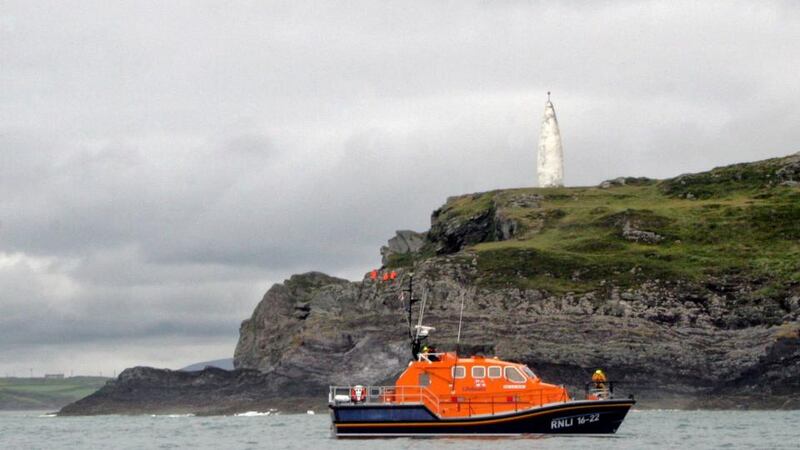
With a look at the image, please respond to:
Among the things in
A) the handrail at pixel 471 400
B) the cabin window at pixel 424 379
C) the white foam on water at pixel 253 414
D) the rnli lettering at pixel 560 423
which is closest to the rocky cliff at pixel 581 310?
the white foam on water at pixel 253 414

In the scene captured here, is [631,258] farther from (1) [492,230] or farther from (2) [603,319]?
(1) [492,230]

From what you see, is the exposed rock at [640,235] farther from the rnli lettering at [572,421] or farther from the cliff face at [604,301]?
the rnli lettering at [572,421]

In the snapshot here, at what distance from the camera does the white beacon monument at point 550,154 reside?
162125mm

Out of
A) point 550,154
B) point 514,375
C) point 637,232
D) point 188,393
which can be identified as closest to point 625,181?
point 550,154

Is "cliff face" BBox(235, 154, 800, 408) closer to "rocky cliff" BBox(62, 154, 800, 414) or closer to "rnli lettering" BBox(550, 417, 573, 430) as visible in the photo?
"rocky cliff" BBox(62, 154, 800, 414)

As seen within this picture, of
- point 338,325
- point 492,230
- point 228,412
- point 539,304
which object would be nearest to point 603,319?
point 539,304

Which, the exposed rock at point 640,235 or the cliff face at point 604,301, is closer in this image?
the cliff face at point 604,301

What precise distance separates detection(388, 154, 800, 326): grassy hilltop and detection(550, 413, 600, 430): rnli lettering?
186 ft

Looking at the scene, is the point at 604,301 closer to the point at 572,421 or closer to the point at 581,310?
the point at 581,310

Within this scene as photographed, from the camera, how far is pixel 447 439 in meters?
47.2

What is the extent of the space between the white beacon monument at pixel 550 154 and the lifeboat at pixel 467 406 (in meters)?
114

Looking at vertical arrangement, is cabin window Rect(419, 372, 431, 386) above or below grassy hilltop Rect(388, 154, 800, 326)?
below

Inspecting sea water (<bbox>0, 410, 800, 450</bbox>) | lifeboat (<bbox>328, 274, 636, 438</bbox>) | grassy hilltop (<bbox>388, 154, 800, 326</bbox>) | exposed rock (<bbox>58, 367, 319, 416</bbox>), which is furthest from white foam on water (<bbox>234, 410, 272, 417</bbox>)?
lifeboat (<bbox>328, 274, 636, 438</bbox>)

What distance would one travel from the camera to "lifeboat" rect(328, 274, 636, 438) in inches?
1879
